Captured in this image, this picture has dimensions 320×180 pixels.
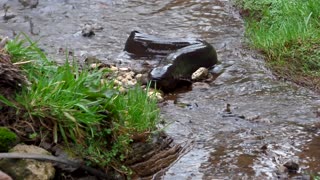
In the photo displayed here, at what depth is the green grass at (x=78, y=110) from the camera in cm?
350

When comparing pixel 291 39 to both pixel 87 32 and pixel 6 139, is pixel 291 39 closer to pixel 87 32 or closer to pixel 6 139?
pixel 87 32

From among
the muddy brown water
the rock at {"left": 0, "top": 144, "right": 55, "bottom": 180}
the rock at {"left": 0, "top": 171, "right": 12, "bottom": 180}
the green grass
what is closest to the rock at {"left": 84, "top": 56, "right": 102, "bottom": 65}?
the muddy brown water

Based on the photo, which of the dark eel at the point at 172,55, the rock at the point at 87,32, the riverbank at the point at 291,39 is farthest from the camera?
the rock at the point at 87,32

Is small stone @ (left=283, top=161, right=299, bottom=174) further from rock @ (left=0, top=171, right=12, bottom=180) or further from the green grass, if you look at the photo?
rock @ (left=0, top=171, right=12, bottom=180)

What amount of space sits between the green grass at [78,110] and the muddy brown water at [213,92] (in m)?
0.36

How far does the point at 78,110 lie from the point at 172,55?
8.62 ft

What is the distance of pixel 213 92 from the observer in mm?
5586

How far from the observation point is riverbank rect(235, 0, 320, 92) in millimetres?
5918

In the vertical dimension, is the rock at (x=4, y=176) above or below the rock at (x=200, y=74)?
above

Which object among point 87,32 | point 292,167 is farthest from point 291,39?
point 292,167

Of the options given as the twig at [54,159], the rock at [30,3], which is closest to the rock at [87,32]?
the rock at [30,3]

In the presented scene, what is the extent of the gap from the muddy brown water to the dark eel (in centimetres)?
18

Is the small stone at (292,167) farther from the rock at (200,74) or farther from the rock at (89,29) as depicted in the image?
the rock at (89,29)

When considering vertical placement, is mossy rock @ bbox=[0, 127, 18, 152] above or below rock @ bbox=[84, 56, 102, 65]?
above
